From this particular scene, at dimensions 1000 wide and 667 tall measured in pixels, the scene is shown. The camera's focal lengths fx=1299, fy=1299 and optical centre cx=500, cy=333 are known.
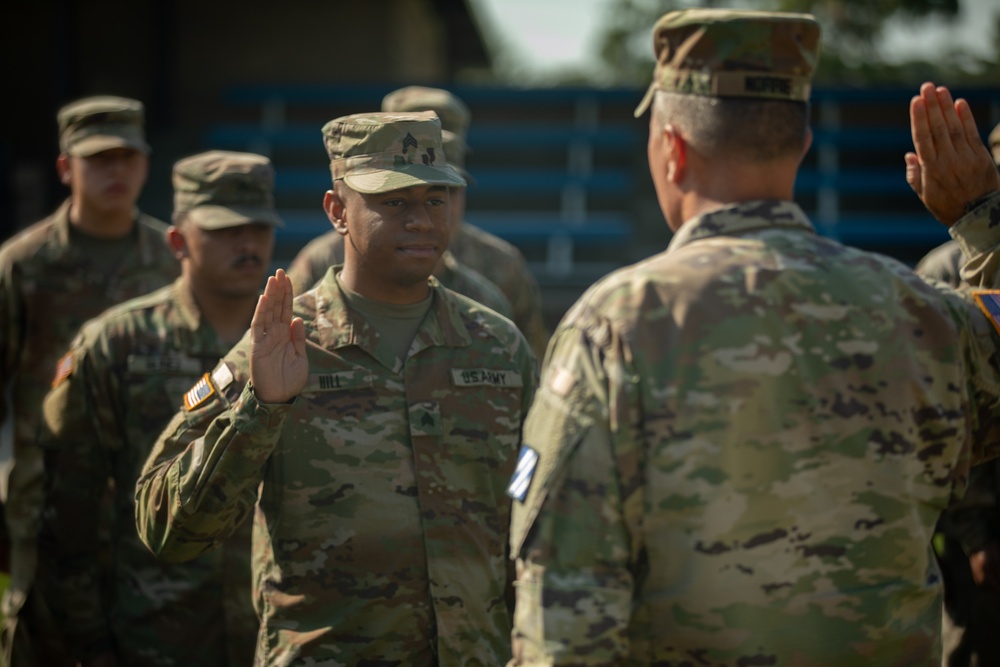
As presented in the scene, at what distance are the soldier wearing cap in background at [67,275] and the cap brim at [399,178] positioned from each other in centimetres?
259

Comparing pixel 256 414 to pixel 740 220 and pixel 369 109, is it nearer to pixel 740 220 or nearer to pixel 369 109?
pixel 740 220

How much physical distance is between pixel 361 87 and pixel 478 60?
10856 millimetres

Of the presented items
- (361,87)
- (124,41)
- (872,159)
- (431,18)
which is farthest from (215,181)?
(431,18)

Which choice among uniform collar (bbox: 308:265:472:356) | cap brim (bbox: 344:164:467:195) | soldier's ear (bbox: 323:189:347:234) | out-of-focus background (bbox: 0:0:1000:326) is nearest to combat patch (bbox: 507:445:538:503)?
uniform collar (bbox: 308:265:472:356)

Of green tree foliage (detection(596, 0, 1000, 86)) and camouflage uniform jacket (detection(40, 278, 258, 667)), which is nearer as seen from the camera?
camouflage uniform jacket (detection(40, 278, 258, 667))

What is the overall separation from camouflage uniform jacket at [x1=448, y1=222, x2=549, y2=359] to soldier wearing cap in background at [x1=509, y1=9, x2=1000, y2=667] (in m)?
3.63

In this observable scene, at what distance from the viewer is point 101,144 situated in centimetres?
600

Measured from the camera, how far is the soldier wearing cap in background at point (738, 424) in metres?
2.39

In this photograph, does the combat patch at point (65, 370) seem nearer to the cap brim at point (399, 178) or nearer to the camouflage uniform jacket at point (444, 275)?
the camouflage uniform jacket at point (444, 275)

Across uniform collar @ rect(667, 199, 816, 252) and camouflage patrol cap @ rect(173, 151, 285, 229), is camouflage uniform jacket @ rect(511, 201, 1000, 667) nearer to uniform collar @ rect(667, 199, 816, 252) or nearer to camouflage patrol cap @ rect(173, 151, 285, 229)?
uniform collar @ rect(667, 199, 816, 252)

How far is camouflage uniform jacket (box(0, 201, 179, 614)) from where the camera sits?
573 centimetres

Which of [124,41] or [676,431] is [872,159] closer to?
[124,41]

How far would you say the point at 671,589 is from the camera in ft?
8.10

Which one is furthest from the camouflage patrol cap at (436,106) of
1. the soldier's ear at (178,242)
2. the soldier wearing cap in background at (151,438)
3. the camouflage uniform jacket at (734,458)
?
the camouflage uniform jacket at (734,458)
